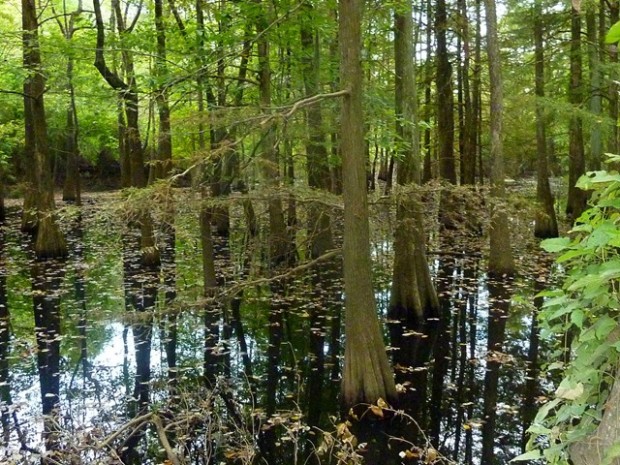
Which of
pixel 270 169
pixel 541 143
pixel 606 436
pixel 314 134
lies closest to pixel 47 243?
pixel 314 134

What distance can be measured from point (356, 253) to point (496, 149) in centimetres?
735

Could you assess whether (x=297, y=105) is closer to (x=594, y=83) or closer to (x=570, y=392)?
(x=570, y=392)

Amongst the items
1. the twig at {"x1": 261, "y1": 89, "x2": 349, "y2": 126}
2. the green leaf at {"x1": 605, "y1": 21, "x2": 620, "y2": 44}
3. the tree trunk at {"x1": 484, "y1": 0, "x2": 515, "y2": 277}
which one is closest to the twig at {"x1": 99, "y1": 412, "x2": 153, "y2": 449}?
the twig at {"x1": 261, "y1": 89, "x2": 349, "y2": 126}

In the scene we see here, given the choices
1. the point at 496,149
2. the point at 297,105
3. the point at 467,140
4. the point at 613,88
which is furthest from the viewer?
the point at 467,140

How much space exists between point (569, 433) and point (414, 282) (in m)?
9.41

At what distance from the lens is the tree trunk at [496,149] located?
1272 cm

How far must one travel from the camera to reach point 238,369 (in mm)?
8477

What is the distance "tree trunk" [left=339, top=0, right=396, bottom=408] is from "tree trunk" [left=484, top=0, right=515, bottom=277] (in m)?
6.16

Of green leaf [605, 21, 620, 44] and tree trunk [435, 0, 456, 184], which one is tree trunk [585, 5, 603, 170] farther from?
green leaf [605, 21, 620, 44]

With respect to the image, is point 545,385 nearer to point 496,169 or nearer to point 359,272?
point 359,272

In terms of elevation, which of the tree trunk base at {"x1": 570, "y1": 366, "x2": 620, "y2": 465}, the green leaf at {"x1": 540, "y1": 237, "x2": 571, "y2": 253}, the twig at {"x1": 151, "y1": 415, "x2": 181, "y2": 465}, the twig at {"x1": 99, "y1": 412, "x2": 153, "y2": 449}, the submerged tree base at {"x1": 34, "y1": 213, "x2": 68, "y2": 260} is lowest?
the twig at {"x1": 151, "y1": 415, "x2": 181, "y2": 465}

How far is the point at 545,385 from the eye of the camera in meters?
7.66

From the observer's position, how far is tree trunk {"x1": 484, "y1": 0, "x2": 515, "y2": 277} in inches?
501

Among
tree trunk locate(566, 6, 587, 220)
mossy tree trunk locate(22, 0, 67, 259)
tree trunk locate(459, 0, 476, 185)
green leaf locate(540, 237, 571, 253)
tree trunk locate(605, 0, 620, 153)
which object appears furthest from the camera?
tree trunk locate(459, 0, 476, 185)
